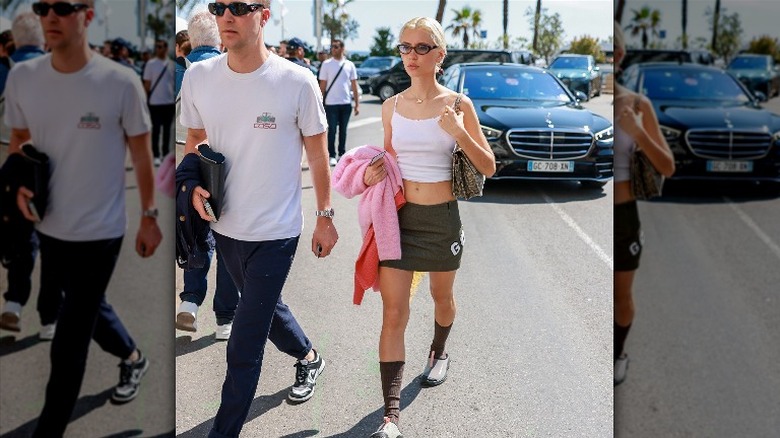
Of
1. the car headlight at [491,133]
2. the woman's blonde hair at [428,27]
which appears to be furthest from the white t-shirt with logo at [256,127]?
the car headlight at [491,133]

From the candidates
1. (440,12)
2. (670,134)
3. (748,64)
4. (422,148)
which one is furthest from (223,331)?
(748,64)

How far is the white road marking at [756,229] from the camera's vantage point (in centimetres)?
149

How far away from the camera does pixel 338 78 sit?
3.74 meters

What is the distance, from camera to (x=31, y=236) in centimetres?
164

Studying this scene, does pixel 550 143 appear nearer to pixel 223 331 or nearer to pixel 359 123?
pixel 359 123

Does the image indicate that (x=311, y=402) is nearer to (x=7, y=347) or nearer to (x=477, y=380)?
(x=477, y=380)

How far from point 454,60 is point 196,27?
1.43 metres

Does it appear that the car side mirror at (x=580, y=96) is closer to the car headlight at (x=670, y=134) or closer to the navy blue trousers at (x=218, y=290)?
the navy blue trousers at (x=218, y=290)

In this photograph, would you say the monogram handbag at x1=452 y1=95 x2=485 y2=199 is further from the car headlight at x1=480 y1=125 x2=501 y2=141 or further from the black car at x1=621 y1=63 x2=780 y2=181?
the black car at x1=621 y1=63 x2=780 y2=181

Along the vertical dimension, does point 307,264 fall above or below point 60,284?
below

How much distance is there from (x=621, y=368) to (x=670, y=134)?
40 centimetres

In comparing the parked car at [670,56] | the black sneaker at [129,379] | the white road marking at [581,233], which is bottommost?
the white road marking at [581,233]

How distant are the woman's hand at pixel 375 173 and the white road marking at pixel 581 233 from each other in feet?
2.72

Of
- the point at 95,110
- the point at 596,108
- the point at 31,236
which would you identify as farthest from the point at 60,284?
the point at 596,108
